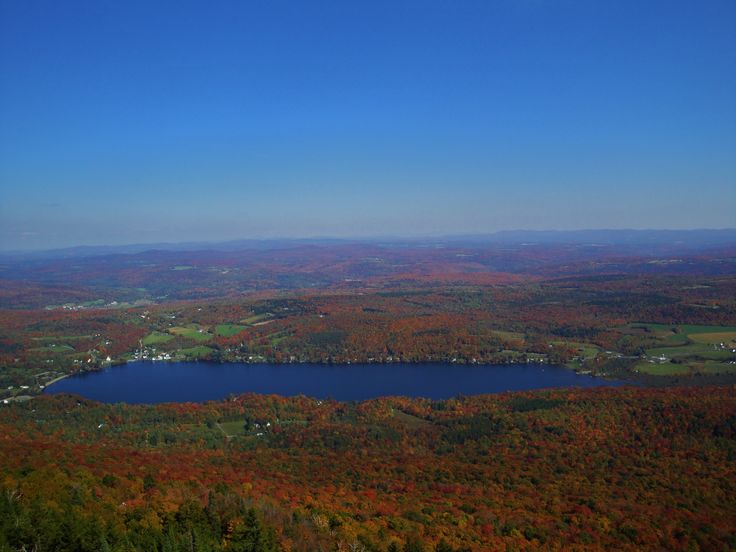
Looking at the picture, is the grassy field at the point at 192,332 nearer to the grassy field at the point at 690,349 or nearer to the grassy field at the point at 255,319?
the grassy field at the point at 255,319

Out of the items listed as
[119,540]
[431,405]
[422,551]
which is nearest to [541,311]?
[431,405]

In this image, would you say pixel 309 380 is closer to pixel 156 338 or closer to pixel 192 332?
pixel 192 332

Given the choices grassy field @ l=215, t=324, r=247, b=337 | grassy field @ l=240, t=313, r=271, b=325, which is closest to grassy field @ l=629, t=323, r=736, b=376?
grassy field @ l=215, t=324, r=247, b=337

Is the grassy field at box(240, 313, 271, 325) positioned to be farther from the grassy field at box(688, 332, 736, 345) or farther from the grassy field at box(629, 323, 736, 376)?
the grassy field at box(688, 332, 736, 345)

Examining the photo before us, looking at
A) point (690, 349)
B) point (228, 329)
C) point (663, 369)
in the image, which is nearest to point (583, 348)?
point (690, 349)

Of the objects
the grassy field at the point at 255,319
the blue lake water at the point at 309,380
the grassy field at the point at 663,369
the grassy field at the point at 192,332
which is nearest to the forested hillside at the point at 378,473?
the blue lake water at the point at 309,380

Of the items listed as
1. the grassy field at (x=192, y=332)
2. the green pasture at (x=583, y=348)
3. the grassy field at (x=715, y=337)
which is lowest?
the green pasture at (x=583, y=348)
